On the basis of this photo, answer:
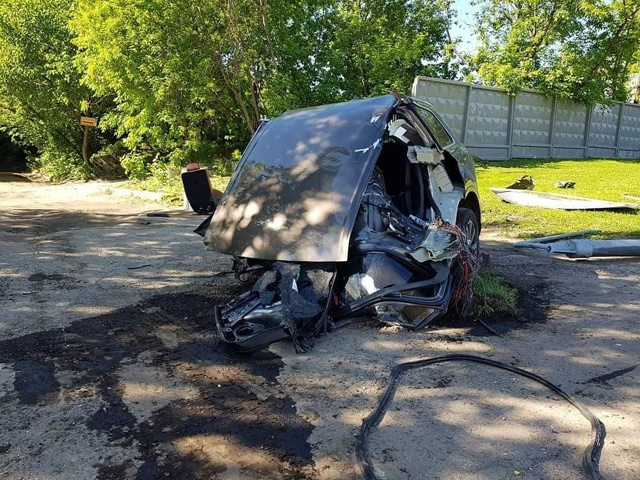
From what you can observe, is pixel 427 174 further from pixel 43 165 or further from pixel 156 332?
pixel 43 165

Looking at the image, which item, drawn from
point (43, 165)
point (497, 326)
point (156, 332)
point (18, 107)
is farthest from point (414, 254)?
point (43, 165)

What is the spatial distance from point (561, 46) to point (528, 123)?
19.8 feet

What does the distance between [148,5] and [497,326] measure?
1395 centimetres

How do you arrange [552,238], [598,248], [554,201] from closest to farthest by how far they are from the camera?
[598,248], [552,238], [554,201]

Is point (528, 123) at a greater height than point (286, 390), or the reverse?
point (528, 123)

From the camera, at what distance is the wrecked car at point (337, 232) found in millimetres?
4191

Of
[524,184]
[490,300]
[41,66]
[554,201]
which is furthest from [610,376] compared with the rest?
[41,66]

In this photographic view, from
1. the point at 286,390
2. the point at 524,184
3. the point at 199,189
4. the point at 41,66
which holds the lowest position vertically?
the point at 286,390

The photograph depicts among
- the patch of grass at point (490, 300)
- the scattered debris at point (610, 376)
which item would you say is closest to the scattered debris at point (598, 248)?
the patch of grass at point (490, 300)

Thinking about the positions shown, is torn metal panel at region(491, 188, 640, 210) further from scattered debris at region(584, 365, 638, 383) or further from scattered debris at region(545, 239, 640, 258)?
scattered debris at region(584, 365, 638, 383)

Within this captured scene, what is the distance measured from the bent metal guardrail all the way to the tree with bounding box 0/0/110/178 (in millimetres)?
13585

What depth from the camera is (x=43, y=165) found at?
80.2ft

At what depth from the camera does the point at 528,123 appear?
19.1 meters

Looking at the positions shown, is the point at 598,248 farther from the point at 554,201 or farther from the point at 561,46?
the point at 561,46
